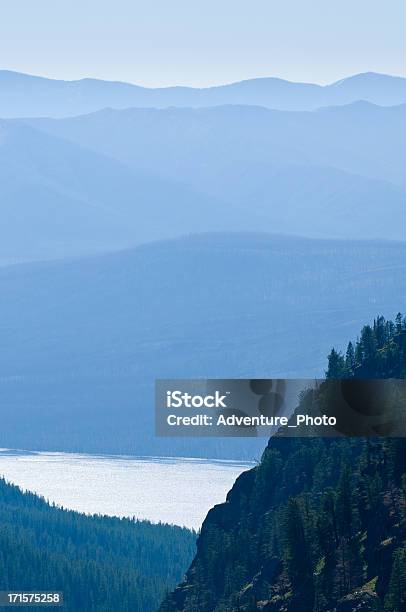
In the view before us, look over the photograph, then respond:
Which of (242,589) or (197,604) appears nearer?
(242,589)

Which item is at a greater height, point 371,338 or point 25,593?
point 371,338

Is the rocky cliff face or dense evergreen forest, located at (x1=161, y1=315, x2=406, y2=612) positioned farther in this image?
dense evergreen forest, located at (x1=161, y1=315, x2=406, y2=612)

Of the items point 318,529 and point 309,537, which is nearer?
point 318,529

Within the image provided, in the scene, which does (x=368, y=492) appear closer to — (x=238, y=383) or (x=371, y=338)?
(x=238, y=383)

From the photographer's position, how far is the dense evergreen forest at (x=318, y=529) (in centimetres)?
8356

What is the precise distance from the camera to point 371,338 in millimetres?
121312

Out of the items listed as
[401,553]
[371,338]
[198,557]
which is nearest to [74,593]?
[198,557]

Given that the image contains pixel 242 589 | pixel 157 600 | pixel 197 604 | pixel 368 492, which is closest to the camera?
pixel 368 492

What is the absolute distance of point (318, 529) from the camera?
8956 centimetres

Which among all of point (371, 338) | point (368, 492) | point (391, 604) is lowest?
point (391, 604)

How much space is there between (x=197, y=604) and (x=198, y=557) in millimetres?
8368

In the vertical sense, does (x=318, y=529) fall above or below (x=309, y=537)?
above

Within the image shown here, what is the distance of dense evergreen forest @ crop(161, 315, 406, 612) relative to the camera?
8356cm

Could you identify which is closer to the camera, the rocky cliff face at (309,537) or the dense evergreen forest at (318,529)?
the rocky cliff face at (309,537)
